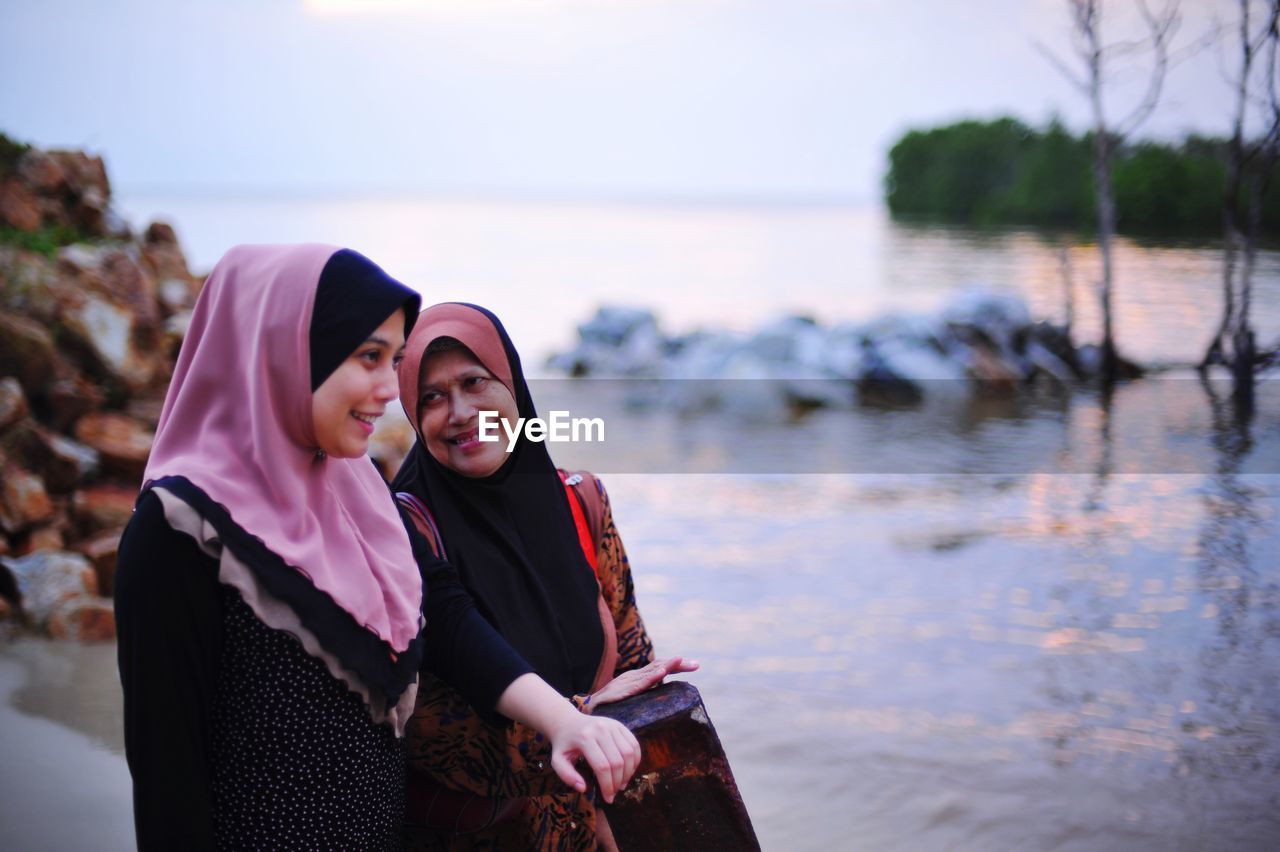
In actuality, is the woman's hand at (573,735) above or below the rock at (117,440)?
above

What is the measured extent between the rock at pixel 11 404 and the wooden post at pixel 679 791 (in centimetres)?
384

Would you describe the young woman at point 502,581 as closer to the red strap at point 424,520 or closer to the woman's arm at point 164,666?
the red strap at point 424,520

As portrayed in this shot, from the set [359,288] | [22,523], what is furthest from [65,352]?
[359,288]

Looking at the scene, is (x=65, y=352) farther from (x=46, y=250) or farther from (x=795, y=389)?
(x=795, y=389)

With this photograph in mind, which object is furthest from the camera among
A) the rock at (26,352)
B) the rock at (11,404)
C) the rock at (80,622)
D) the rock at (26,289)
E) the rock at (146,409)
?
the rock at (146,409)

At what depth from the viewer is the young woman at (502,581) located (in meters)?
1.54

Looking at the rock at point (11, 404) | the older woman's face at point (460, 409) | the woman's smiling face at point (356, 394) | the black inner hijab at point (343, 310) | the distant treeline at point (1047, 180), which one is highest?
the distant treeline at point (1047, 180)

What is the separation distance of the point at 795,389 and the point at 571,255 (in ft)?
48.8

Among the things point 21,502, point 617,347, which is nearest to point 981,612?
point 21,502

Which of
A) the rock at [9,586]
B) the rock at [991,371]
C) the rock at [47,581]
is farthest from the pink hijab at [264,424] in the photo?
the rock at [991,371]

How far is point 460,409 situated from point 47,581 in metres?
2.89

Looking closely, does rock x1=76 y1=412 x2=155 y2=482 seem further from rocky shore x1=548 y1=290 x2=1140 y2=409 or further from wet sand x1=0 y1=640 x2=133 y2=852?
rocky shore x1=548 y1=290 x2=1140 y2=409

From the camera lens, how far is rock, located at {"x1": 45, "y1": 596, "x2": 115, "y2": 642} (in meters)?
3.76

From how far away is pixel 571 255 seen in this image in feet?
78.8
